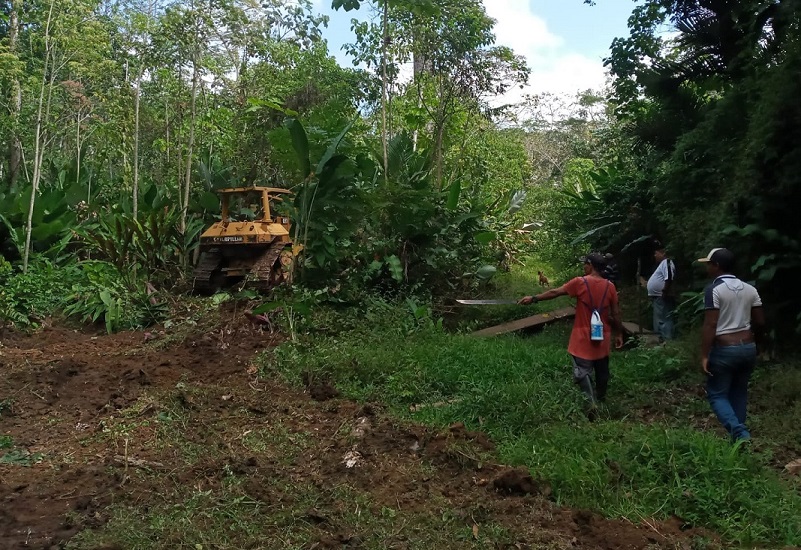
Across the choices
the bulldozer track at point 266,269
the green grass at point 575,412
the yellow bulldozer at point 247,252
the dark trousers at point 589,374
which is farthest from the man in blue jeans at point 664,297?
the bulldozer track at point 266,269

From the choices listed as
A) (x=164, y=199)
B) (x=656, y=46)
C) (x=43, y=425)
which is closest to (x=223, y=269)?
(x=164, y=199)

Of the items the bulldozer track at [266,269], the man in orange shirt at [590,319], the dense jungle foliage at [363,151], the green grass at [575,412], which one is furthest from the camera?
the bulldozer track at [266,269]

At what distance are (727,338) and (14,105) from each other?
612 inches

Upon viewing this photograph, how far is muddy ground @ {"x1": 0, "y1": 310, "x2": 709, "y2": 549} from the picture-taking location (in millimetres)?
3820

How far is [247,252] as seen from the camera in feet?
33.8

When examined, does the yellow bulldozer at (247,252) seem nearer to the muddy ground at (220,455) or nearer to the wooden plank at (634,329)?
the muddy ground at (220,455)

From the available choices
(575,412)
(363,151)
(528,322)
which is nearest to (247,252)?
(363,151)

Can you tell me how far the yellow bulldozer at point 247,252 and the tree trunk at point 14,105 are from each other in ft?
16.1

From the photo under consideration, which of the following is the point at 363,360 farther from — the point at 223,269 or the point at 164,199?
the point at 164,199

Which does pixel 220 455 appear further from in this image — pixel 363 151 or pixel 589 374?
pixel 363 151

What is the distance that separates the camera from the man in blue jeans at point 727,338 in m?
4.86

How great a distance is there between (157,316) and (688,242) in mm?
7038

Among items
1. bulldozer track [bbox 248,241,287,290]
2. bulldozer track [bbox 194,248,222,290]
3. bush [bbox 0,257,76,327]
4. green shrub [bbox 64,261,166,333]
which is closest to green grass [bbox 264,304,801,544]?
bulldozer track [bbox 248,241,287,290]

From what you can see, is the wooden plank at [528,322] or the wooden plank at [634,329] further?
the wooden plank at [528,322]
